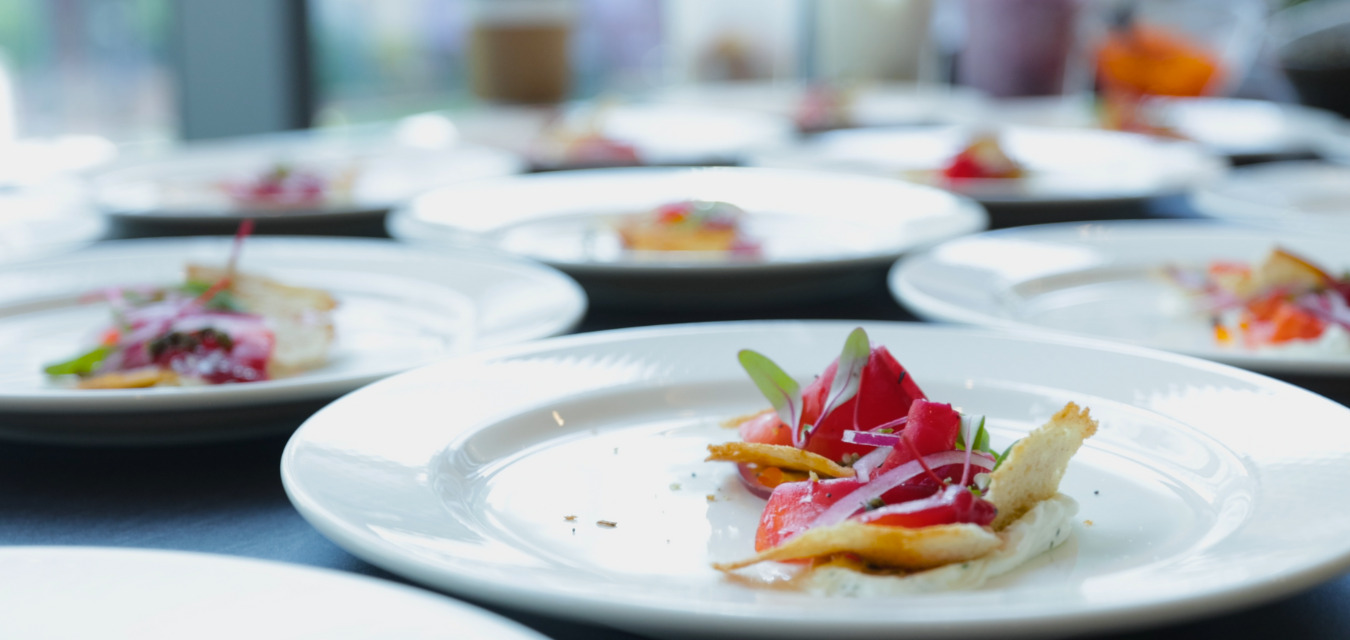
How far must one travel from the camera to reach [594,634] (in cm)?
75

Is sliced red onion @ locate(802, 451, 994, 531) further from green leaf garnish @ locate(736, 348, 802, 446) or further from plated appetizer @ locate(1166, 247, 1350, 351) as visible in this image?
plated appetizer @ locate(1166, 247, 1350, 351)

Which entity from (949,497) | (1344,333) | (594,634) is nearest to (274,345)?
(594,634)

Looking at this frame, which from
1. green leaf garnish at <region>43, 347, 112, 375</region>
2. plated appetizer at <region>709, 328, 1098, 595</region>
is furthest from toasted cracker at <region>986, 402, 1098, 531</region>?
green leaf garnish at <region>43, 347, 112, 375</region>

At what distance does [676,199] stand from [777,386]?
131 centimetres

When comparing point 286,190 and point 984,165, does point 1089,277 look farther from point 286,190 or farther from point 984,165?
point 286,190

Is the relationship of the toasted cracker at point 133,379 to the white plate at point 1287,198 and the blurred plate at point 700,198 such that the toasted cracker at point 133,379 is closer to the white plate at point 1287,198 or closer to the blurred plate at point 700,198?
the blurred plate at point 700,198

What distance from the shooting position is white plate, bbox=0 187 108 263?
5.83ft

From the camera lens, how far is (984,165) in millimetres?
2387

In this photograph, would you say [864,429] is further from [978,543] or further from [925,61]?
[925,61]

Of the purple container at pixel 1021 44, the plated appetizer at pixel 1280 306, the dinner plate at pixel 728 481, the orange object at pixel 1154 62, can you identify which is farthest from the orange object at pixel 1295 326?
the purple container at pixel 1021 44

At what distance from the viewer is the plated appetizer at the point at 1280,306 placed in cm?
129

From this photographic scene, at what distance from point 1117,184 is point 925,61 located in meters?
3.08

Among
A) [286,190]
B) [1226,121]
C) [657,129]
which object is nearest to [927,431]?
[286,190]

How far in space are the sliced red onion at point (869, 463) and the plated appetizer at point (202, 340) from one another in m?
0.62
